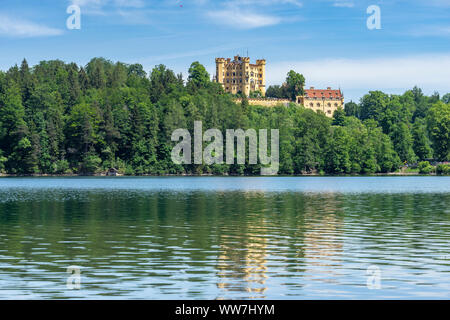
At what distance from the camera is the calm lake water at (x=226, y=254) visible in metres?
18.7

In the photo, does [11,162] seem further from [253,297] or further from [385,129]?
[253,297]

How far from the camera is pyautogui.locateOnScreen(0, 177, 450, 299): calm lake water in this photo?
1866 centimetres

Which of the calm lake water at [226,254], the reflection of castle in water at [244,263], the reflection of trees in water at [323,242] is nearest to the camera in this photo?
the calm lake water at [226,254]

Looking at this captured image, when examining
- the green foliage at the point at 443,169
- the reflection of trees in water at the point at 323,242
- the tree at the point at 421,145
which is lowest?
the green foliage at the point at 443,169

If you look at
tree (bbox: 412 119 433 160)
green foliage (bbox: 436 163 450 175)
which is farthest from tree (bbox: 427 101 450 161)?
green foliage (bbox: 436 163 450 175)

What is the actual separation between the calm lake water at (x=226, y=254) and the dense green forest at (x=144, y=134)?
105m

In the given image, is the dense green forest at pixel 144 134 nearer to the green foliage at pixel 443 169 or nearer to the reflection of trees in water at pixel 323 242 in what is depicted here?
the green foliage at pixel 443 169

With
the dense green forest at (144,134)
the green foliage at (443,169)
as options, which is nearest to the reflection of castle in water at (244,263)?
the dense green forest at (144,134)

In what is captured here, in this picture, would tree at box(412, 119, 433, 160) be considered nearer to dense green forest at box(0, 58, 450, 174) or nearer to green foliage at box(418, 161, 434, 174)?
dense green forest at box(0, 58, 450, 174)

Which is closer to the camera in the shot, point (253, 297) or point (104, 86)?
point (253, 297)
